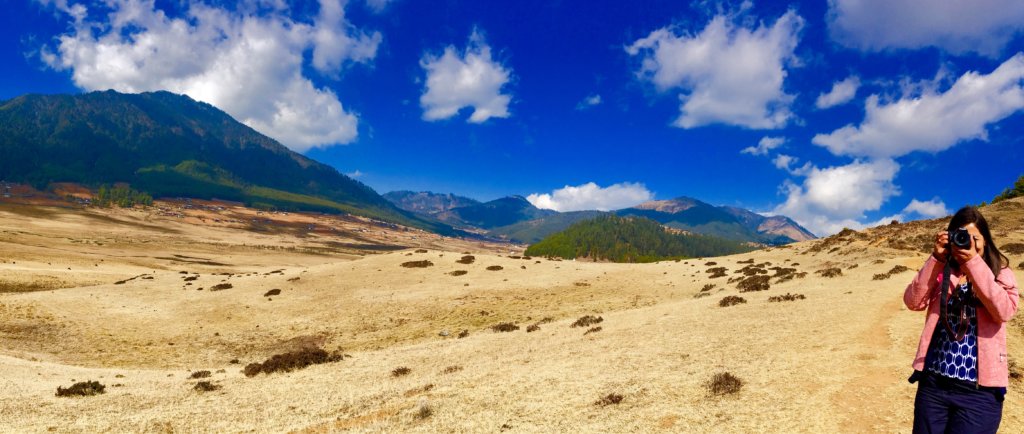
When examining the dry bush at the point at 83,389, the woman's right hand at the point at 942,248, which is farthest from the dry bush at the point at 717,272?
the dry bush at the point at 83,389

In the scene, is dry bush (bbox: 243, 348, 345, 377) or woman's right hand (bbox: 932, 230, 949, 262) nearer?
woman's right hand (bbox: 932, 230, 949, 262)

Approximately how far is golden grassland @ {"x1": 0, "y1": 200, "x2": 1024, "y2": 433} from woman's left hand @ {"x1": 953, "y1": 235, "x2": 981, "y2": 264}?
6.50m

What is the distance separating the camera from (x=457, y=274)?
5744cm

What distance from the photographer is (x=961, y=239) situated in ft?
20.2

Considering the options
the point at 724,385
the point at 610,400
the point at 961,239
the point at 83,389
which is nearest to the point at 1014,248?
the point at 724,385

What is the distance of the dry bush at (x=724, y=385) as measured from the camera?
539 inches

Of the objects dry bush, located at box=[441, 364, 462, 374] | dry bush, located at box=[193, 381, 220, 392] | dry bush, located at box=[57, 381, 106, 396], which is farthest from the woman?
dry bush, located at box=[57, 381, 106, 396]

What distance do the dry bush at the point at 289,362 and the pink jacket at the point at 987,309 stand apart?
27.4 m

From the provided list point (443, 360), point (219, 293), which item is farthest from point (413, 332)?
point (219, 293)

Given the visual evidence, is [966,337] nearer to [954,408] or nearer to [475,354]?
[954,408]

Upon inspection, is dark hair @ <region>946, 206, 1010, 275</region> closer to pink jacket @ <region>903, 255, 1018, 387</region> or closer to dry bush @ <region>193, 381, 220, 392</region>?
pink jacket @ <region>903, 255, 1018, 387</region>

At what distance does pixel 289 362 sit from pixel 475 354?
36.5 feet

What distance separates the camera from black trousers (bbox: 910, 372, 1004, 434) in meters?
6.14

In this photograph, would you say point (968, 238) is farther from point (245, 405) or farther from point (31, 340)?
point (31, 340)
